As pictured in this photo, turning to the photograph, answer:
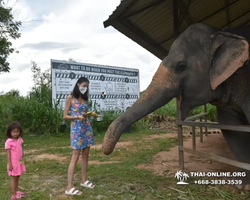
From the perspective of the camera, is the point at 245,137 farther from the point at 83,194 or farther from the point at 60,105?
the point at 60,105

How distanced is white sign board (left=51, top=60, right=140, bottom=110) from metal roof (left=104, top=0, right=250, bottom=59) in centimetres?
449

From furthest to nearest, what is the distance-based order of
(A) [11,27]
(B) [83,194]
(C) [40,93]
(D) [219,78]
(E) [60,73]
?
(A) [11,27]
(C) [40,93]
(E) [60,73]
(B) [83,194]
(D) [219,78]

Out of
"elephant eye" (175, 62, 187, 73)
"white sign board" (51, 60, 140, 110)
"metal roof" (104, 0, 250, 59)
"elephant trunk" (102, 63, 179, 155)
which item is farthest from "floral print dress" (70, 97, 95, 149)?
"white sign board" (51, 60, 140, 110)

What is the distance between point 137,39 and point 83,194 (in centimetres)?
339

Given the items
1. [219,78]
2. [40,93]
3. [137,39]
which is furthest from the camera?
[40,93]

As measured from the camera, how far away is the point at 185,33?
129 inches

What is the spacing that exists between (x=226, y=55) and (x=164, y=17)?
2570mm

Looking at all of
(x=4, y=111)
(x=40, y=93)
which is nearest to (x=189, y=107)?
(x=40, y=93)

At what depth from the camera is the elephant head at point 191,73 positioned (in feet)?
9.39

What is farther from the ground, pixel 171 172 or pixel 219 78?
pixel 219 78

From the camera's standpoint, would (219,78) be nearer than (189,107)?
Yes

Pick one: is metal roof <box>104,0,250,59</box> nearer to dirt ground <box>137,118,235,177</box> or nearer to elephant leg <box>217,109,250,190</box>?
elephant leg <box>217,109,250,190</box>

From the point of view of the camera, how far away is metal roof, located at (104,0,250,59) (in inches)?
175

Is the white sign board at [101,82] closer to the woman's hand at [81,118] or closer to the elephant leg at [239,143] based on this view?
the woman's hand at [81,118]
